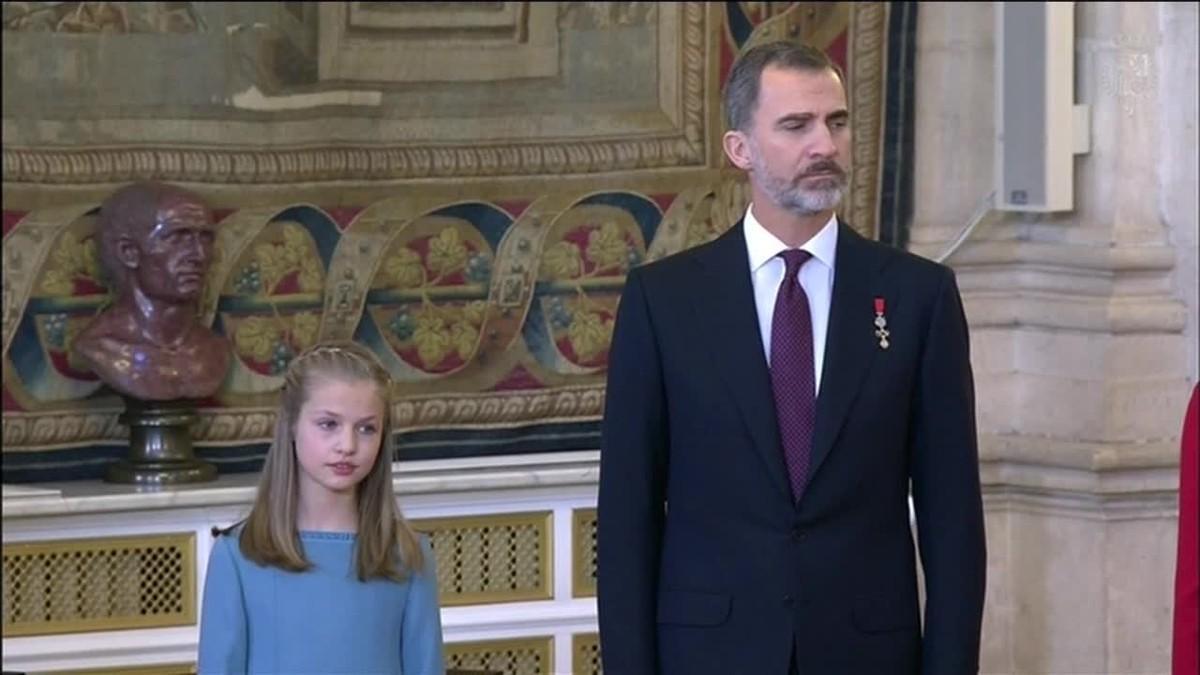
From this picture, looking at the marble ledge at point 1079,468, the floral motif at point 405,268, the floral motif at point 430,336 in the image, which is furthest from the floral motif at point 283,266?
the marble ledge at point 1079,468

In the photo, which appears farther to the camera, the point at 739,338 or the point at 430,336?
the point at 430,336

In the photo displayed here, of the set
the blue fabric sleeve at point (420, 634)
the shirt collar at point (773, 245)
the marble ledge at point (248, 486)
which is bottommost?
the blue fabric sleeve at point (420, 634)

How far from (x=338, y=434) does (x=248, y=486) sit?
7.56 ft

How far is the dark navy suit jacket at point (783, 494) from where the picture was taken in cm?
432

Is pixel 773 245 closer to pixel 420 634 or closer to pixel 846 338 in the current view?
pixel 846 338

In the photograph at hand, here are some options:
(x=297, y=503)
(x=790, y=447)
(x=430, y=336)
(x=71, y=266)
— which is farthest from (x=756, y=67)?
(x=430, y=336)

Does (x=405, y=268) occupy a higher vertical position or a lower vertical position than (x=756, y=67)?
lower

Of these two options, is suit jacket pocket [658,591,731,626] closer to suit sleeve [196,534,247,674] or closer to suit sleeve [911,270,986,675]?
suit sleeve [911,270,986,675]

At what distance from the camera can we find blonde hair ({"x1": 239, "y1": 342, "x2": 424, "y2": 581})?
15.6ft

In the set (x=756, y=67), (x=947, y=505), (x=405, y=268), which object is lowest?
(x=947, y=505)

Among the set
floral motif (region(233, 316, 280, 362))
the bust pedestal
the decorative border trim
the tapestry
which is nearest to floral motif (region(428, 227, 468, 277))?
the tapestry

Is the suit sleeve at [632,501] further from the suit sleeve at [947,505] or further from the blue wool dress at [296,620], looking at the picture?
the blue wool dress at [296,620]

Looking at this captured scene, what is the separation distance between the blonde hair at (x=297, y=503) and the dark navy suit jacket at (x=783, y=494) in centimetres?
55

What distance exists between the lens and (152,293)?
22.8 ft
